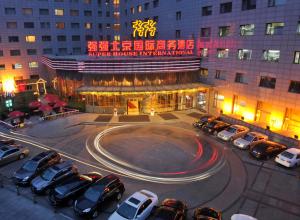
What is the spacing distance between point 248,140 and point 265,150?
329 cm

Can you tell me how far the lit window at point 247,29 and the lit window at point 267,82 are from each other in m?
7.59

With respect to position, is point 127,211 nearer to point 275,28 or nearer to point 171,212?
point 171,212

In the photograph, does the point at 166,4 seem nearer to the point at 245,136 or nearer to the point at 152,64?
the point at 152,64

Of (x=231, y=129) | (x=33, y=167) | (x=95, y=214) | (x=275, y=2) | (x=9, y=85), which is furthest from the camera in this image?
(x=9, y=85)

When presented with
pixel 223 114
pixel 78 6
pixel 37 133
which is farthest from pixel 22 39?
pixel 223 114

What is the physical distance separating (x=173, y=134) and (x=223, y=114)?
39.4 ft

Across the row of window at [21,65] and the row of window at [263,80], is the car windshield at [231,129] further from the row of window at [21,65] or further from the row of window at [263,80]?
the row of window at [21,65]

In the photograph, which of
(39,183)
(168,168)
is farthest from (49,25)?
(168,168)

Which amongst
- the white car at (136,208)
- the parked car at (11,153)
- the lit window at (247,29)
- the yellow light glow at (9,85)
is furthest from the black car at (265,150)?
the yellow light glow at (9,85)

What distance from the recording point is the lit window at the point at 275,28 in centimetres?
3437

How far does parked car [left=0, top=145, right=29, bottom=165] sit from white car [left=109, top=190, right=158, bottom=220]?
53.7ft

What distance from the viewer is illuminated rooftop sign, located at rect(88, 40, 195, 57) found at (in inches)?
1646

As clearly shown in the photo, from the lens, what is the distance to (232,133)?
113 feet

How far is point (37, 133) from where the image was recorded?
3622cm
